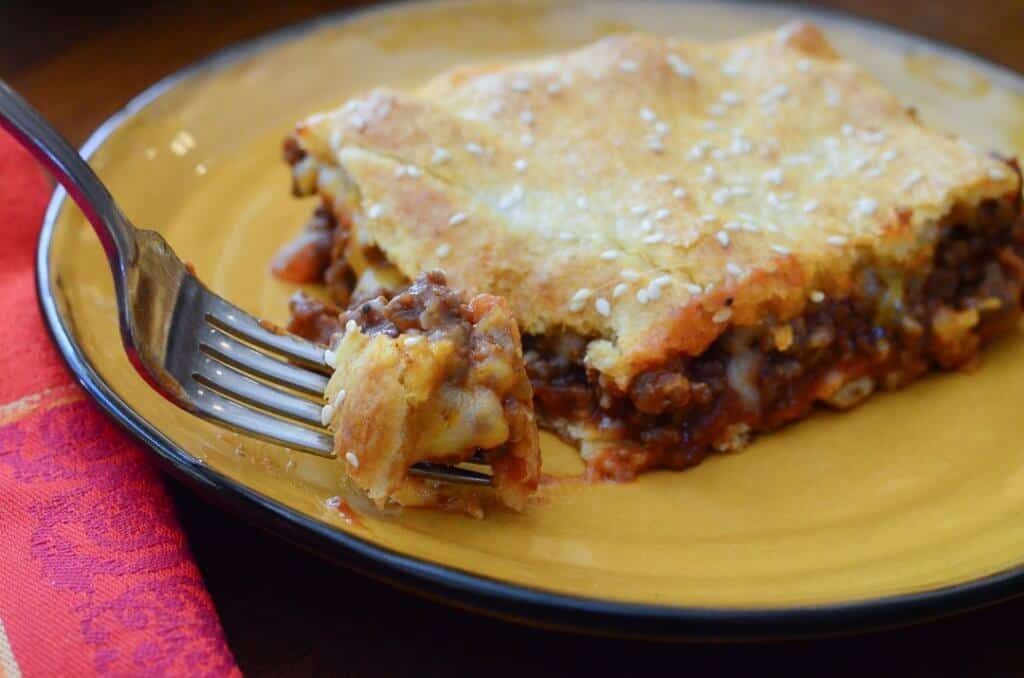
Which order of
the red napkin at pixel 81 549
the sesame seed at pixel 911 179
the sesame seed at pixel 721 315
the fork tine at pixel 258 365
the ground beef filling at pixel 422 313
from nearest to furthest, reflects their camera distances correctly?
the red napkin at pixel 81 549 → the ground beef filling at pixel 422 313 → the fork tine at pixel 258 365 → the sesame seed at pixel 721 315 → the sesame seed at pixel 911 179

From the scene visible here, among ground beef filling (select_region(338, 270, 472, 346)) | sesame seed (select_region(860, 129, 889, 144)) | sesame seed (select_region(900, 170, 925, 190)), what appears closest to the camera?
ground beef filling (select_region(338, 270, 472, 346))

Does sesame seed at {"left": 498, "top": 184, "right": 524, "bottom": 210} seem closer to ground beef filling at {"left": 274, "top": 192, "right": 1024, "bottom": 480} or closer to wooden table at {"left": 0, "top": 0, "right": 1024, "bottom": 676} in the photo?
ground beef filling at {"left": 274, "top": 192, "right": 1024, "bottom": 480}

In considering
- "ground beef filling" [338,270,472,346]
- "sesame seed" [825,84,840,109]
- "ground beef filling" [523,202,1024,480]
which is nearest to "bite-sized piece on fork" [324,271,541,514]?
"ground beef filling" [338,270,472,346]

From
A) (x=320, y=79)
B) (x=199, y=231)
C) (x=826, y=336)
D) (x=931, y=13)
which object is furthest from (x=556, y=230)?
(x=931, y=13)

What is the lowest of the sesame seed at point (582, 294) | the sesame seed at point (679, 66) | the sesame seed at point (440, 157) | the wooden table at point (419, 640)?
the wooden table at point (419, 640)

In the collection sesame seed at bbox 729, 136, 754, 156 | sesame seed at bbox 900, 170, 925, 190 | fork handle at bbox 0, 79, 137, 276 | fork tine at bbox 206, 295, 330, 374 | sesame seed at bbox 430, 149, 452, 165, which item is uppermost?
fork handle at bbox 0, 79, 137, 276

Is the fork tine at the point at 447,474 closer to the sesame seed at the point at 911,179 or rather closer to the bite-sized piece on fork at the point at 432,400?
the bite-sized piece on fork at the point at 432,400

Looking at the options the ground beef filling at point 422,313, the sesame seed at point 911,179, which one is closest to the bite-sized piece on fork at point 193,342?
the ground beef filling at point 422,313
